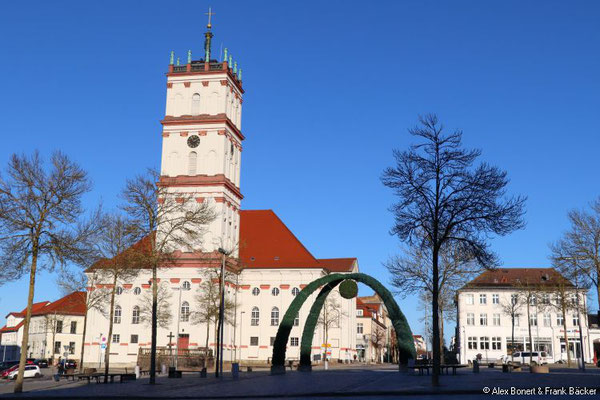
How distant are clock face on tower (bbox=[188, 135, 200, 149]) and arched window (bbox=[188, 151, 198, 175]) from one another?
81 centimetres

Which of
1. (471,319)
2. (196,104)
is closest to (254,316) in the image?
(196,104)

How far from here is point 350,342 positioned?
84.8 m

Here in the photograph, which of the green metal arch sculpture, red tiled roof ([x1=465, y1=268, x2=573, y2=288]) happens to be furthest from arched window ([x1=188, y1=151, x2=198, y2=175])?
red tiled roof ([x1=465, y1=268, x2=573, y2=288])

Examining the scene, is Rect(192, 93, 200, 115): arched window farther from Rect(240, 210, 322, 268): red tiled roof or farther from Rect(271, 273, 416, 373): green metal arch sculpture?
Rect(271, 273, 416, 373): green metal arch sculpture

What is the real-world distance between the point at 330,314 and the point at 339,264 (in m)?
17.0

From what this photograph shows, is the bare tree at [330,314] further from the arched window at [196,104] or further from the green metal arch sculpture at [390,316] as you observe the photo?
the green metal arch sculpture at [390,316]

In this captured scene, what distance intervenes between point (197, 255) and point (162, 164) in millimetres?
11280

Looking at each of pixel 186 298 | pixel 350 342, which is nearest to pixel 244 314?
pixel 186 298

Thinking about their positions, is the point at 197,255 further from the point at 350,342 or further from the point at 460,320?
the point at 460,320

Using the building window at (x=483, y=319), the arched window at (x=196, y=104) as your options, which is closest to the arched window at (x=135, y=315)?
the arched window at (x=196, y=104)

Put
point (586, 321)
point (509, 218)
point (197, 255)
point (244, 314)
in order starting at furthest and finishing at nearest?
point (586, 321) < point (244, 314) < point (197, 255) < point (509, 218)

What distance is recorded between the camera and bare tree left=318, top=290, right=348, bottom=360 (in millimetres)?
72500

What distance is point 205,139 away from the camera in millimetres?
74125

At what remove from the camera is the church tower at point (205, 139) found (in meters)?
72.9
